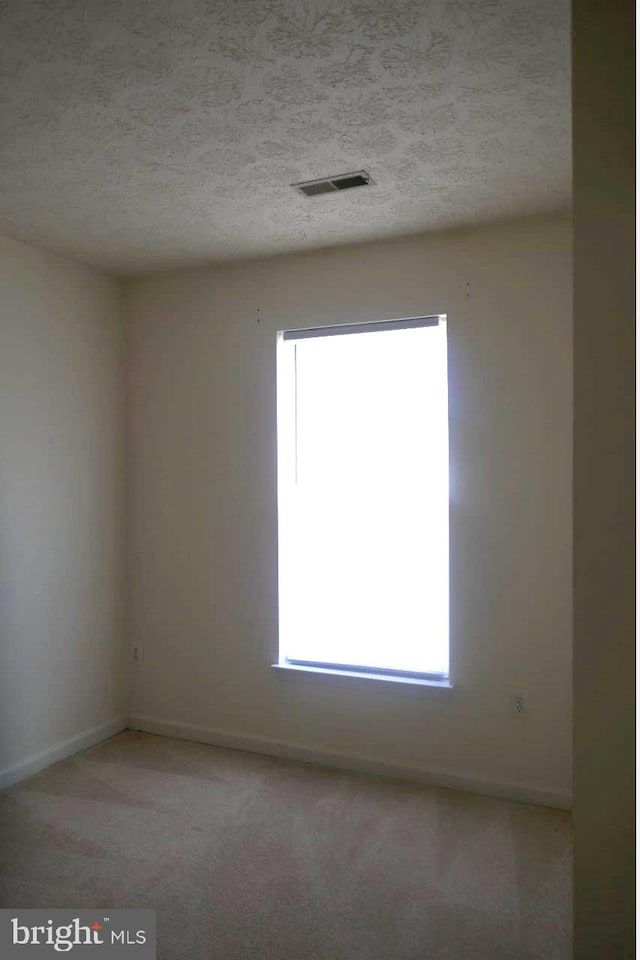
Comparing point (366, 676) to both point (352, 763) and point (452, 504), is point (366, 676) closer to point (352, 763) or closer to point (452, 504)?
point (352, 763)

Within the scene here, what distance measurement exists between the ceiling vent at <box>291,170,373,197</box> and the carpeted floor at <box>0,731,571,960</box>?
2.71m

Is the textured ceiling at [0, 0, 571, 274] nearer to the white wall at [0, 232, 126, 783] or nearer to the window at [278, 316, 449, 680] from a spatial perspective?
the white wall at [0, 232, 126, 783]

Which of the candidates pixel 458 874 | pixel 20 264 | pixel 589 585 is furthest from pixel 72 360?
pixel 589 585

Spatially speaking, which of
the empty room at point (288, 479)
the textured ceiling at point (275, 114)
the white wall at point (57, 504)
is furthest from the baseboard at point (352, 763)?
the textured ceiling at point (275, 114)

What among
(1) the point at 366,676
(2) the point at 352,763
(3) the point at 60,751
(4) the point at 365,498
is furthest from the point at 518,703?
(3) the point at 60,751

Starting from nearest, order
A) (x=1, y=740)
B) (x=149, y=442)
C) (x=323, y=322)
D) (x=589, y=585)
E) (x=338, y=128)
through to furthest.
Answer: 1. (x=589, y=585)
2. (x=338, y=128)
3. (x=1, y=740)
4. (x=323, y=322)
5. (x=149, y=442)

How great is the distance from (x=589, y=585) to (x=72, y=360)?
3402 millimetres

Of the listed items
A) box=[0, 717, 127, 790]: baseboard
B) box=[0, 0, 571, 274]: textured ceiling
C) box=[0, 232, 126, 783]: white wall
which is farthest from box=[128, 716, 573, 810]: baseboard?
box=[0, 0, 571, 274]: textured ceiling

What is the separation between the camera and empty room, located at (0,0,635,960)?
6.75 feet

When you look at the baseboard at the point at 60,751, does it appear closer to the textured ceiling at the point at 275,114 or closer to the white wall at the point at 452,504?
the white wall at the point at 452,504

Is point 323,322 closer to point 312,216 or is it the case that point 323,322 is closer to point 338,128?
point 312,216

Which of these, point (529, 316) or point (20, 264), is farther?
point (20, 264)

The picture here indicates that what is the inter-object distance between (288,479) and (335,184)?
63.5 inches

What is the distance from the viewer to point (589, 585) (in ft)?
3.43
